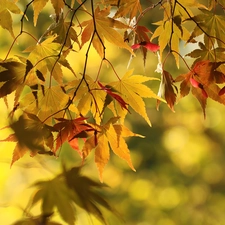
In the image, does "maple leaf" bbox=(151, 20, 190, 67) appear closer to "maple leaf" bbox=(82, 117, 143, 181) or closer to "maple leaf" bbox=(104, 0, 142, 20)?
"maple leaf" bbox=(104, 0, 142, 20)

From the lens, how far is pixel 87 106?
0.58 metres

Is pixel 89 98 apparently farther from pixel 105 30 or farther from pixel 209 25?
pixel 209 25

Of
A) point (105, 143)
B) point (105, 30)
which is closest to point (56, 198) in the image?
point (105, 143)

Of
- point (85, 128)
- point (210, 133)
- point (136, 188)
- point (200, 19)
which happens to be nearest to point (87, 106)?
point (85, 128)

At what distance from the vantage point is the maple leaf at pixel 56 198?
2.26ft

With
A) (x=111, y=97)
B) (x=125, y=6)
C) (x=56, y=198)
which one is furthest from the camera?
(x=56, y=198)

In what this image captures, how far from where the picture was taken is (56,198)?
73 cm

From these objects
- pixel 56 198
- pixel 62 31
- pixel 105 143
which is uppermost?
pixel 62 31

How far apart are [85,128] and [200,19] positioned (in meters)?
0.21

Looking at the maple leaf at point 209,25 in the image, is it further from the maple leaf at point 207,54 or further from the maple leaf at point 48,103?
the maple leaf at point 48,103

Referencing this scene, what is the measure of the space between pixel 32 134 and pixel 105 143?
97mm

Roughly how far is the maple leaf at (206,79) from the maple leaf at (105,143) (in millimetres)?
113

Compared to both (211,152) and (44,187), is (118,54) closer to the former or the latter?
(211,152)

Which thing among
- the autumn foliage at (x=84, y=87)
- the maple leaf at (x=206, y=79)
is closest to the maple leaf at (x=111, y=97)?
the autumn foliage at (x=84, y=87)
